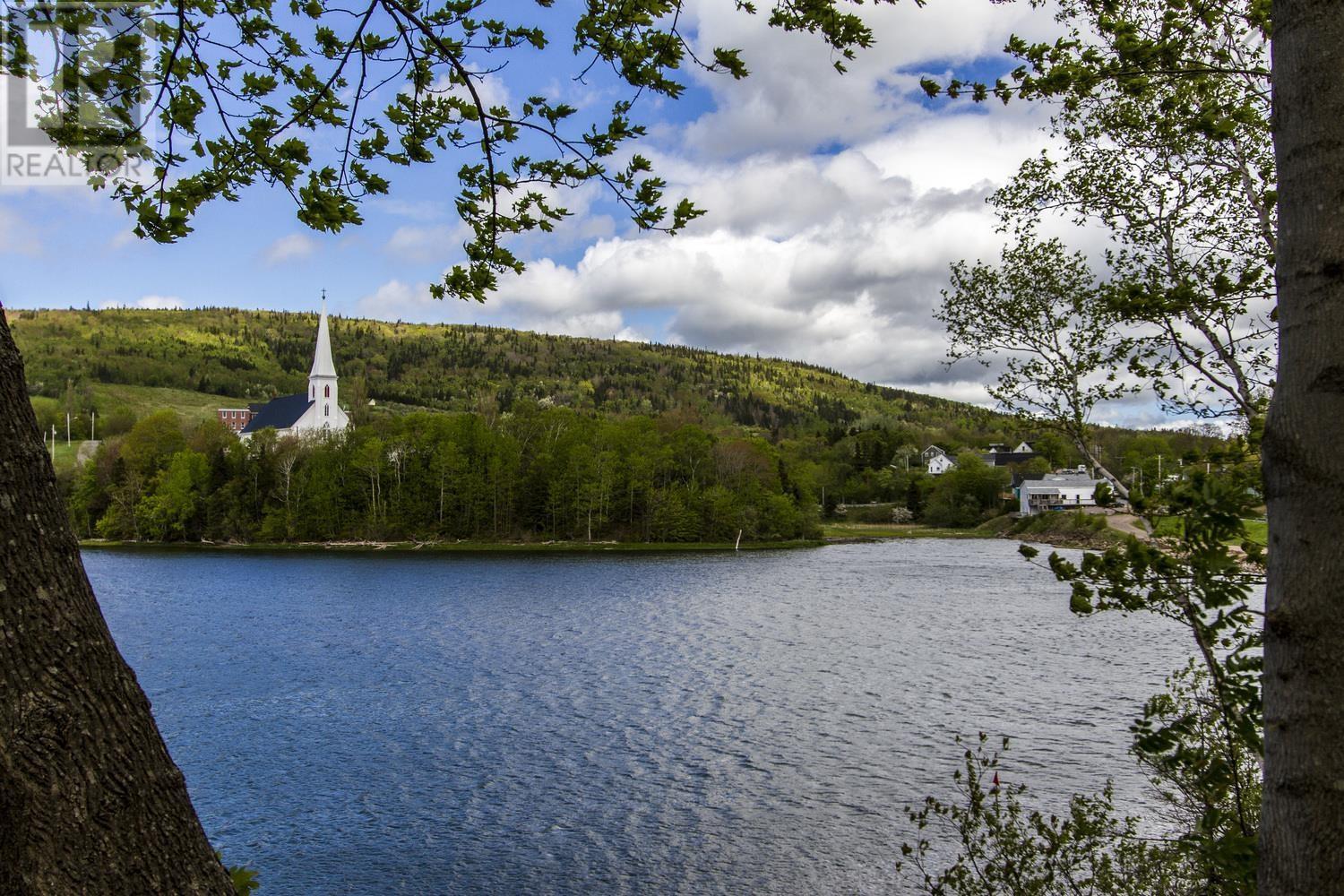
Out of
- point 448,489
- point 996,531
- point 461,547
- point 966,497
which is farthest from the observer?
point 966,497

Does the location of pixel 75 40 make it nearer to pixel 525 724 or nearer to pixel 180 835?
pixel 180 835

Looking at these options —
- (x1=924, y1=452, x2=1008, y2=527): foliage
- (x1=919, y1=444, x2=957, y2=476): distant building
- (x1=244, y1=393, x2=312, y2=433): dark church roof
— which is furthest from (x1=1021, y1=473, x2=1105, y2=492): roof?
(x1=244, y1=393, x2=312, y2=433): dark church roof

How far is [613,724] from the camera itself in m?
19.3

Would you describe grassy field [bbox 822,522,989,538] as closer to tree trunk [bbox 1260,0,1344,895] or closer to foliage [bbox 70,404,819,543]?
foliage [bbox 70,404,819,543]

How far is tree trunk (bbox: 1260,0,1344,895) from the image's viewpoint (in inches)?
95.5

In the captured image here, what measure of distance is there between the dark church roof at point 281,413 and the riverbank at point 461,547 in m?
42.3

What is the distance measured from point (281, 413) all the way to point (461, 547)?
5921 cm

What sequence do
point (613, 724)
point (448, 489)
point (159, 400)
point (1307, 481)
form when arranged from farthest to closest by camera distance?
point (159, 400), point (448, 489), point (613, 724), point (1307, 481)

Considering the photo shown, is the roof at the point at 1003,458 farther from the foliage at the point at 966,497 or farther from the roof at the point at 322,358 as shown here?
the roof at the point at 322,358

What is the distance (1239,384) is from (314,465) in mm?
79790

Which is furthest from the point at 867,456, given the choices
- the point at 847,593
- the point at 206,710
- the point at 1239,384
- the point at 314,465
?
the point at 1239,384

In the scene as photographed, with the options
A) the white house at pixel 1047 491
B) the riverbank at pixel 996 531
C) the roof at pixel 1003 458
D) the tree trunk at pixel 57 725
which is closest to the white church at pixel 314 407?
the riverbank at pixel 996 531

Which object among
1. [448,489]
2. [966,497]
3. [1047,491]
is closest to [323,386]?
[448,489]

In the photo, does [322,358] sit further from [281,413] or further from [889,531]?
[889,531]
